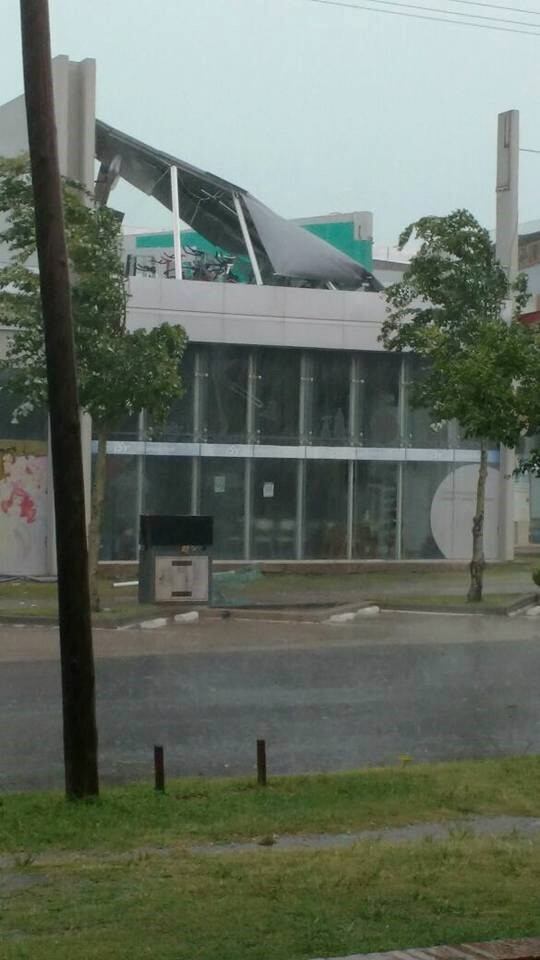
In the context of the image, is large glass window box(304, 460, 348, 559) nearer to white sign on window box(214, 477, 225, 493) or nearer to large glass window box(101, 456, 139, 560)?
white sign on window box(214, 477, 225, 493)

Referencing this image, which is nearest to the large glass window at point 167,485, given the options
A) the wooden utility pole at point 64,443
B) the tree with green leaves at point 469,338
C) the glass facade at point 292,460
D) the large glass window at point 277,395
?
the glass facade at point 292,460

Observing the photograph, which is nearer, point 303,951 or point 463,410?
point 303,951

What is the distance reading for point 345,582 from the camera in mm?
34531

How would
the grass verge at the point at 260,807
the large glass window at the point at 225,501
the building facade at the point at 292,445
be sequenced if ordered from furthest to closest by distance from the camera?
the large glass window at the point at 225,501 → the building facade at the point at 292,445 → the grass verge at the point at 260,807

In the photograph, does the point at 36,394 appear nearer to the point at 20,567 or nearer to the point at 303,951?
the point at 20,567

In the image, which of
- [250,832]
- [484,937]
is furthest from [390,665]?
[484,937]

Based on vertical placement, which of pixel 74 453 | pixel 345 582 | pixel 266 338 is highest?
pixel 266 338

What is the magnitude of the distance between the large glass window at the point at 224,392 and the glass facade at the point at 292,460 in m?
0.02

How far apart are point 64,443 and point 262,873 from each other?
3319 mm

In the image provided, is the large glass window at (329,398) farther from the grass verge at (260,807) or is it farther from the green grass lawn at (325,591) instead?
the grass verge at (260,807)

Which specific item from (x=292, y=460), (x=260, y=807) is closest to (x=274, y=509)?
(x=292, y=460)

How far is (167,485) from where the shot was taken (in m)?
36.2

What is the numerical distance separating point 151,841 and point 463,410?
19144 mm

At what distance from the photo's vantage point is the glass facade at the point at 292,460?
1419 inches
